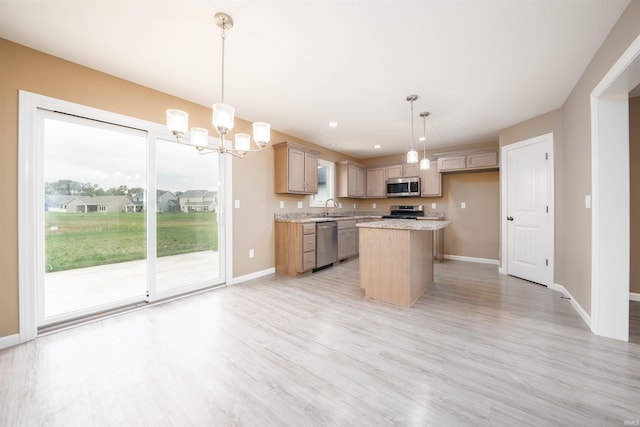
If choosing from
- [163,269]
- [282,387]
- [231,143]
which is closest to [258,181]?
[231,143]

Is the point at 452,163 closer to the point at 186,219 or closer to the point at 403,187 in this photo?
the point at 403,187

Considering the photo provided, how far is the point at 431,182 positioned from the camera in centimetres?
535

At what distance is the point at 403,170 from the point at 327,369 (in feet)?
16.2

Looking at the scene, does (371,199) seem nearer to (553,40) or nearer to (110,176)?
(553,40)

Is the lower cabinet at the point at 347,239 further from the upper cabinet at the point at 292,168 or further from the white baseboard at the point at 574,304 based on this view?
the white baseboard at the point at 574,304

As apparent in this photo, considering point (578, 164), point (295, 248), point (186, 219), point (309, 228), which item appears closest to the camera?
point (578, 164)

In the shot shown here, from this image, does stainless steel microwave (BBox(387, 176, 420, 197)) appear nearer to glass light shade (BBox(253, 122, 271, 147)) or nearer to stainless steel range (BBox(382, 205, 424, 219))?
stainless steel range (BBox(382, 205, 424, 219))

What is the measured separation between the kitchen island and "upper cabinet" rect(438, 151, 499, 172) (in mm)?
2477

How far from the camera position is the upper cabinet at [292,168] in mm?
4164

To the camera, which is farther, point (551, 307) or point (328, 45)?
point (551, 307)

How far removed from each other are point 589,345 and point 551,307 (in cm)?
87

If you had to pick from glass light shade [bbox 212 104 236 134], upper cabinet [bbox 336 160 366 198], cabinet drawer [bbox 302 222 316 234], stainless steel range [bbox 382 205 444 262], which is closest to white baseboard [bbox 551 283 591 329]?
stainless steel range [bbox 382 205 444 262]

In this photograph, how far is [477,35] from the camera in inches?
75.1

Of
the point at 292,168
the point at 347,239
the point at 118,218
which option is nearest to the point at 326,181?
the point at 347,239
